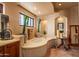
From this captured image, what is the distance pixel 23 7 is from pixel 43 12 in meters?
0.35

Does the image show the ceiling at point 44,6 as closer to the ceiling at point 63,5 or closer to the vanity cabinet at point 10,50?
the ceiling at point 63,5

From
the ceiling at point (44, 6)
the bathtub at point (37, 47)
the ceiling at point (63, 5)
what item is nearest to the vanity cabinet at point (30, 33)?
the bathtub at point (37, 47)

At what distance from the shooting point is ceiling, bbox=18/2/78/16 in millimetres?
1990

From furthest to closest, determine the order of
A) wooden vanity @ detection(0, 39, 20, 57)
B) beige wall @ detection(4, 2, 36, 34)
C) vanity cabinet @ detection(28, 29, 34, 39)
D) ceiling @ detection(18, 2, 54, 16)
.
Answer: vanity cabinet @ detection(28, 29, 34, 39)
ceiling @ detection(18, 2, 54, 16)
beige wall @ detection(4, 2, 36, 34)
wooden vanity @ detection(0, 39, 20, 57)

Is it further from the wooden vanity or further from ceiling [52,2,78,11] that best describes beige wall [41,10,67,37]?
the wooden vanity

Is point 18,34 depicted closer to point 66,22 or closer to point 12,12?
point 12,12

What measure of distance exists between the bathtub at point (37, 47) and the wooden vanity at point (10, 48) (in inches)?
3.8

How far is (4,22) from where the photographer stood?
1.88 m

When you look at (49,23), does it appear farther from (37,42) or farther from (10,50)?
(10,50)

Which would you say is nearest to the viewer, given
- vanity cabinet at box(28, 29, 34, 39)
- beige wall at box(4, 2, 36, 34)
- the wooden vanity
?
the wooden vanity

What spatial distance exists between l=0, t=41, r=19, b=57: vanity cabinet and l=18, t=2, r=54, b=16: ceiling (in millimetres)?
534

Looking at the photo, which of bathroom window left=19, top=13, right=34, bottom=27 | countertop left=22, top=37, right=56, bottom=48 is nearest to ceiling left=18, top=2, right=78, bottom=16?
bathroom window left=19, top=13, right=34, bottom=27

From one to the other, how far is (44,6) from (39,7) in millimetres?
85

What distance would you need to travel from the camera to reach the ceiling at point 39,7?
1995 mm
